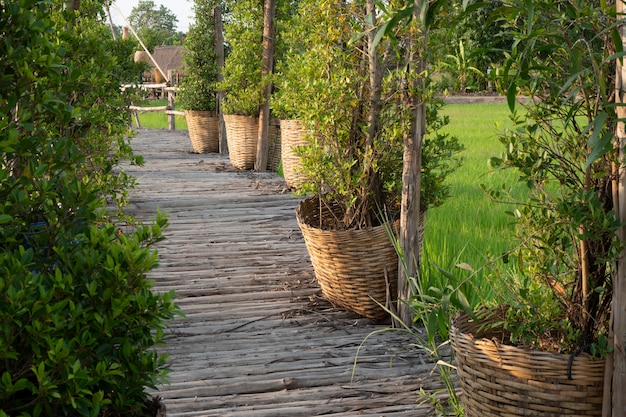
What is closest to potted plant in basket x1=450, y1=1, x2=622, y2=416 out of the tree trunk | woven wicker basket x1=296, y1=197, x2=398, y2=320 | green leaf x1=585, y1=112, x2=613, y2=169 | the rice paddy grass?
the rice paddy grass

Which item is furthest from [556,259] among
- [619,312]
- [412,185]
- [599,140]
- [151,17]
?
[151,17]

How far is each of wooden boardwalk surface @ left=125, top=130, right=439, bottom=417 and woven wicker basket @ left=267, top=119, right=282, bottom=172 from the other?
8.50 feet

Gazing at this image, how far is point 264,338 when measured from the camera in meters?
4.10

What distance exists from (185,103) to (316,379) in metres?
8.84

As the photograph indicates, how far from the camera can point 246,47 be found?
9375 mm

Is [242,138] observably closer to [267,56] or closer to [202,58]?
[267,56]

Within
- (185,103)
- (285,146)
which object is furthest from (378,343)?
(185,103)

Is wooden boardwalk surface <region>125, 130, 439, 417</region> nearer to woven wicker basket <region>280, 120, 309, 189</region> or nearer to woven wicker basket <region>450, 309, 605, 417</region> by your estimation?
woven wicker basket <region>450, 309, 605, 417</region>

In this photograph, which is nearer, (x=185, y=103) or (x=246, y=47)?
(x=246, y=47)

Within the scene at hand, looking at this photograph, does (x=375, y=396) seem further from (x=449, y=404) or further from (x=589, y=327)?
(x=589, y=327)

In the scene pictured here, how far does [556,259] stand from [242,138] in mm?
7549

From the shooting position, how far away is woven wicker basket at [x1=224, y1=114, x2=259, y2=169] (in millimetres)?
9781

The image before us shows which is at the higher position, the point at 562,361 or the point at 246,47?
the point at 246,47

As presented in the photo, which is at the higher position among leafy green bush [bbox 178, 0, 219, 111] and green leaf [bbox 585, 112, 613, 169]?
leafy green bush [bbox 178, 0, 219, 111]
